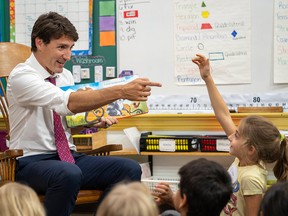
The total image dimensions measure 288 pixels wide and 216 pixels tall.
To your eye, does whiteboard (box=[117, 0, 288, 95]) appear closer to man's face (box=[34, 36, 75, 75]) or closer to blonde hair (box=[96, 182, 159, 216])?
man's face (box=[34, 36, 75, 75])

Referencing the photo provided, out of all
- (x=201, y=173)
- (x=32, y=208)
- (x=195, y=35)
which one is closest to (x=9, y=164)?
(x=32, y=208)

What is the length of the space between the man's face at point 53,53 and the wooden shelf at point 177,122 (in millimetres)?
970

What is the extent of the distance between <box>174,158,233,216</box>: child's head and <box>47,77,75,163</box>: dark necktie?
34.0 inches

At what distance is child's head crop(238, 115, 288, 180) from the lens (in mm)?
2119

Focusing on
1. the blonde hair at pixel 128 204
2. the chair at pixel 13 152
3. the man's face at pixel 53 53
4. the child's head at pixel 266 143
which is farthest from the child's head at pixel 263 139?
the blonde hair at pixel 128 204

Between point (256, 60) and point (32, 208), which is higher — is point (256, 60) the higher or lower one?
the higher one

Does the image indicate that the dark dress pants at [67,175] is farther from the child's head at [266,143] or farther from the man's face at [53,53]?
the child's head at [266,143]

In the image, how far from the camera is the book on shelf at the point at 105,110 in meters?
2.21

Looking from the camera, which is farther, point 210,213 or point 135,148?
point 135,148

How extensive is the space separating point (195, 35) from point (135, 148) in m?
0.84

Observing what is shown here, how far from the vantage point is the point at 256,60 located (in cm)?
290

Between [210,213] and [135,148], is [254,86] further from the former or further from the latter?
[210,213]

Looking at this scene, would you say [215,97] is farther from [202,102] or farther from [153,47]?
[153,47]

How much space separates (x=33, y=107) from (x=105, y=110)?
0.37 metres
